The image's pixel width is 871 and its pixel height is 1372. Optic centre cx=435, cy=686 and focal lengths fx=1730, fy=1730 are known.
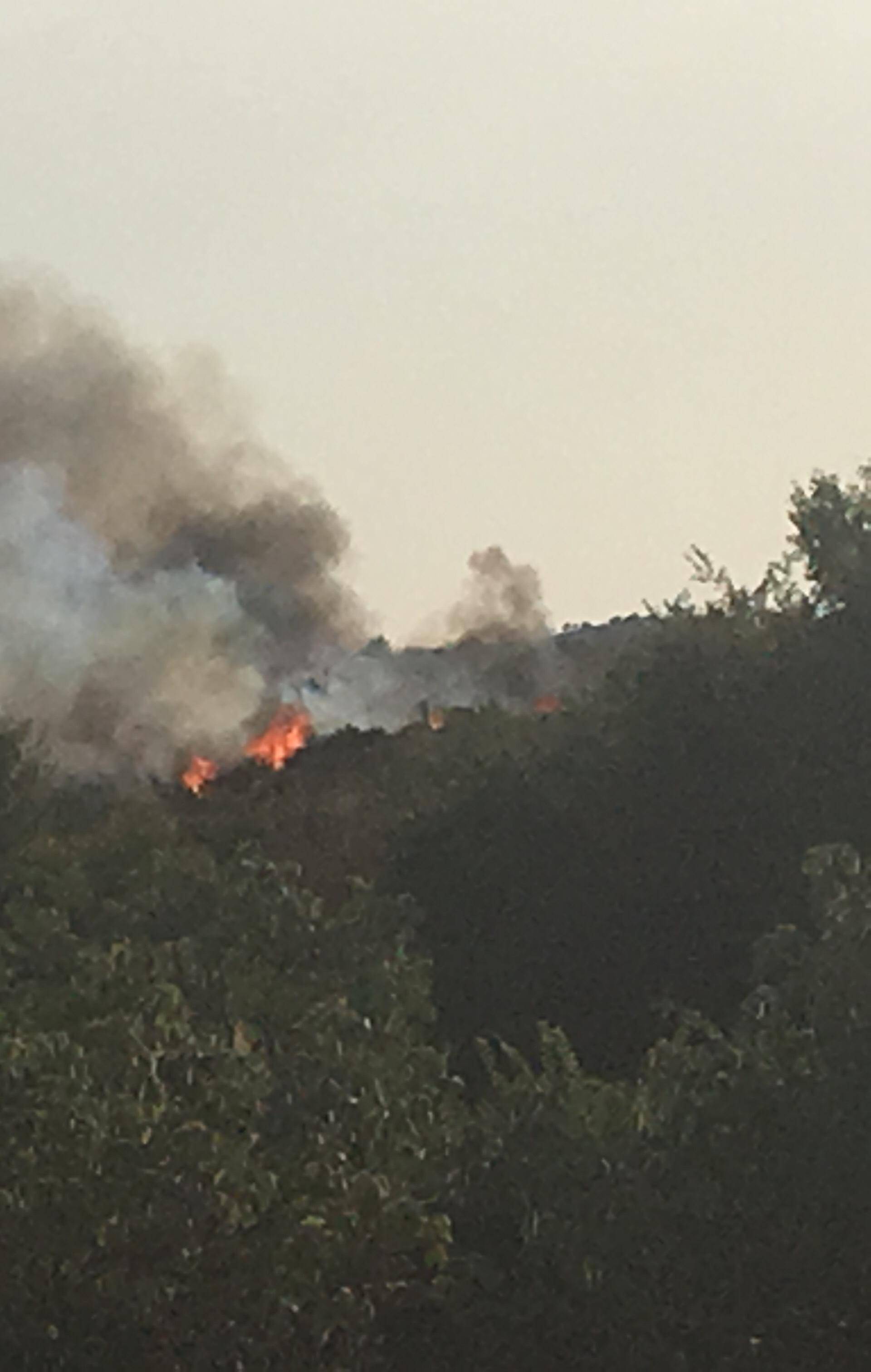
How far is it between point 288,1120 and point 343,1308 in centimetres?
312

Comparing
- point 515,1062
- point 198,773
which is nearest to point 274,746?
point 198,773

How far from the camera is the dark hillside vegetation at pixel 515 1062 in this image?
40.0 ft

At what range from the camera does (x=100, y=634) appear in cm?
7275

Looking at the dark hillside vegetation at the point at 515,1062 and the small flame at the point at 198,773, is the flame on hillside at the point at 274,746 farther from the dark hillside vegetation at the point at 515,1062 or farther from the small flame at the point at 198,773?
the dark hillside vegetation at the point at 515,1062

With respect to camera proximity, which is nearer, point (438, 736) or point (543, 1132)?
point (543, 1132)

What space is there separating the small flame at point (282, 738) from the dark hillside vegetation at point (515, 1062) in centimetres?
4189

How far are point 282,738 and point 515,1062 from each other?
57.7 metres

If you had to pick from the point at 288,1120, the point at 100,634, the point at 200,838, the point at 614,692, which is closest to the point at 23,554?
the point at 100,634

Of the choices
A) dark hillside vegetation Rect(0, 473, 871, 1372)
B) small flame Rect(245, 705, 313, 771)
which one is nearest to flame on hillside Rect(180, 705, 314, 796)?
small flame Rect(245, 705, 313, 771)

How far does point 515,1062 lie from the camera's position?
602 inches

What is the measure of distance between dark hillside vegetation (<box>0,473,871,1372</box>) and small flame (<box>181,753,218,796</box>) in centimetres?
3897

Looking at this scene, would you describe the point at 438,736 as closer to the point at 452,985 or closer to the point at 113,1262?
the point at 452,985

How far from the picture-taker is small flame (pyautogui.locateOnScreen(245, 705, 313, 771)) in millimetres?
70106

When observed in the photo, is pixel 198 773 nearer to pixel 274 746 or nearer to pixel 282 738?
pixel 274 746
